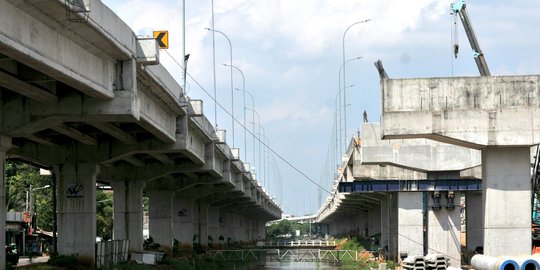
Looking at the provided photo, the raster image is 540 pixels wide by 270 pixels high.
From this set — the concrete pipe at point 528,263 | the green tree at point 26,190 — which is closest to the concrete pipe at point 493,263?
the concrete pipe at point 528,263

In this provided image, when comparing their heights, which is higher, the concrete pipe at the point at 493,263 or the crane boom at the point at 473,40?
the crane boom at the point at 473,40

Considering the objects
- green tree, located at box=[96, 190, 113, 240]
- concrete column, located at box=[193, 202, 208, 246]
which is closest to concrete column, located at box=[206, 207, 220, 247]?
concrete column, located at box=[193, 202, 208, 246]

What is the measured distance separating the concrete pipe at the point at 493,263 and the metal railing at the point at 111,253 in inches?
747

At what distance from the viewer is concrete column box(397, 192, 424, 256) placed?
209 ft

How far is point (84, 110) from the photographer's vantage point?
105ft

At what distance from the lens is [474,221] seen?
239 ft

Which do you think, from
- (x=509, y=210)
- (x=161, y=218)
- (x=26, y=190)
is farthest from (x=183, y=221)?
(x=509, y=210)

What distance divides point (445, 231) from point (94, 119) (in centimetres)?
3377

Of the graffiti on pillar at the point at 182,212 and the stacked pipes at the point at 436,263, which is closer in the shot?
the stacked pipes at the point at 436,263

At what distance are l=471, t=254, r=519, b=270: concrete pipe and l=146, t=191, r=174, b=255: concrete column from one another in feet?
120

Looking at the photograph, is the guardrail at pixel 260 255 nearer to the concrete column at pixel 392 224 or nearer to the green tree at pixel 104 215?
the concrete column at pixel 392 224

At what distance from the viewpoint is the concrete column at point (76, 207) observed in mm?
46219

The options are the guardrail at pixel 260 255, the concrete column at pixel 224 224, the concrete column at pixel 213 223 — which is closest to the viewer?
the guardrail at pixel 260 255

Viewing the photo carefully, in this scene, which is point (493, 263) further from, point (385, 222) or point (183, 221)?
point (183, 221)
